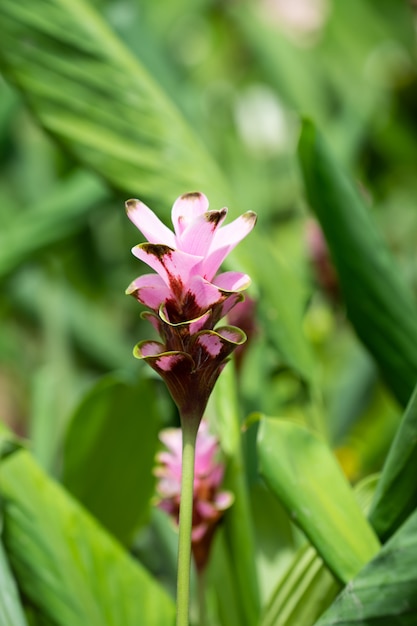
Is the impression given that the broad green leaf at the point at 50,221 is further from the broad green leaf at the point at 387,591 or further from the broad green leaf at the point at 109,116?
the broad green leaf at the point at 387,591

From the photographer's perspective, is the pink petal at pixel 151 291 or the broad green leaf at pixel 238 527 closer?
the pink petal at pixel 151 291

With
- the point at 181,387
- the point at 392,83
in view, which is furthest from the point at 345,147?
the point at 181,387

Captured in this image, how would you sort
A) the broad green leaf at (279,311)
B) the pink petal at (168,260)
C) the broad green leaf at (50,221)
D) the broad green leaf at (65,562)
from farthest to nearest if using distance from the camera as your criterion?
the broad green leaf at (50,221) → the broad green leaf at (279,311) → the broad green leaf at (65,562) → the pink petal at (168,260)

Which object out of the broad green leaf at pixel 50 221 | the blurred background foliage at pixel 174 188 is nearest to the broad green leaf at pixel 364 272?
the blurred background foliage at pixel 174 188

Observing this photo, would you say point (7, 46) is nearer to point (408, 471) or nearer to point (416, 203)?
point (408, 471)

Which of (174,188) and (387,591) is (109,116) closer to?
(174,188)

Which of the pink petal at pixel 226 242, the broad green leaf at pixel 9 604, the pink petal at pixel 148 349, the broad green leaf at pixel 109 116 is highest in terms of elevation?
the broad green leaf at pixel 109 116
